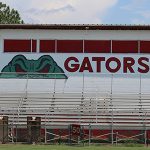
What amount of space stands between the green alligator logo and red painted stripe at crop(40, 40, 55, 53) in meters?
0.32

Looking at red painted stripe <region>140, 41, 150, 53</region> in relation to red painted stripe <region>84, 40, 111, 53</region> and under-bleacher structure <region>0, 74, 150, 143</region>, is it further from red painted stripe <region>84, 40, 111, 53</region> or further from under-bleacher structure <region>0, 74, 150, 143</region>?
red painted stripe <region>84, 40, 111, 53</region>

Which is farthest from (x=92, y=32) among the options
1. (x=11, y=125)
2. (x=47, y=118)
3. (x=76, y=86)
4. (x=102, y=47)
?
(x=11, y=125)

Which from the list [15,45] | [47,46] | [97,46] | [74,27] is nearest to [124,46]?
[97,46]

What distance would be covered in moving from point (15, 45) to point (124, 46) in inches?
220

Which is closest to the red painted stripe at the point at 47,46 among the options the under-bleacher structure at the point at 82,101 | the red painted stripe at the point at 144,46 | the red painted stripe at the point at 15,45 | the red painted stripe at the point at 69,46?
the red painted stripe at the point at 69,46

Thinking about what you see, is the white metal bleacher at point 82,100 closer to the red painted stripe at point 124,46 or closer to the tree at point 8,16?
the red painted stripe at point 124,46

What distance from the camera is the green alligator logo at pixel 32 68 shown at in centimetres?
3456

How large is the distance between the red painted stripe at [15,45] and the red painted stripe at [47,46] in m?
0.67

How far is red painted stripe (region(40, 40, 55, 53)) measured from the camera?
34.8m

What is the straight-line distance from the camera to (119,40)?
34.8 metres

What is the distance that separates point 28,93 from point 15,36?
11.6 feet

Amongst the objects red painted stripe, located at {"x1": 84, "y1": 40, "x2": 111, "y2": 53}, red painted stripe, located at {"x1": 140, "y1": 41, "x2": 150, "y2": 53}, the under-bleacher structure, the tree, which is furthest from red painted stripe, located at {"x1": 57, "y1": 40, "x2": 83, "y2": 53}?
the tree

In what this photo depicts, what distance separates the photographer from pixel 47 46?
34.9 meters

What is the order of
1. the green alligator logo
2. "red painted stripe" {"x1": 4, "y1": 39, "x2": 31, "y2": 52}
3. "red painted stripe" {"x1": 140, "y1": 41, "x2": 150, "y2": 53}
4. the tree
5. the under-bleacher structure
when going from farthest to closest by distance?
the tree < "red painted stripe" {"x1": 4, "y1": 39, "x2": 31, "y2": 52} < "red painted stripe" {"x1": 140, "y1": 41, "x2": 150, "y2": 53} < the green alligator logo < the under-bleacher structure
